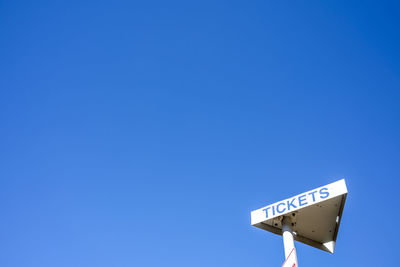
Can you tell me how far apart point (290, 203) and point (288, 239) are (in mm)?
921

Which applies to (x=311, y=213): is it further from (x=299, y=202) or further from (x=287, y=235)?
(x=287, y=235)

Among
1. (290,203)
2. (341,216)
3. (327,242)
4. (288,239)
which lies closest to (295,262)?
(288,239)

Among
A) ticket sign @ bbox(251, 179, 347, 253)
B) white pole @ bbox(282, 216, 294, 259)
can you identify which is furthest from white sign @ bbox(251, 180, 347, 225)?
white pole @ bbox(282, 216, 294, 259)

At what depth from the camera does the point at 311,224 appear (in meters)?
8.38

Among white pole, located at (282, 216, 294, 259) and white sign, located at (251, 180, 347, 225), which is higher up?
white sign, located at (251, 180, 347, 225)

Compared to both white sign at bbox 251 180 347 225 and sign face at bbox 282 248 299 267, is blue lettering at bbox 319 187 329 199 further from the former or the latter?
sign face at bbox 282 248 299 267

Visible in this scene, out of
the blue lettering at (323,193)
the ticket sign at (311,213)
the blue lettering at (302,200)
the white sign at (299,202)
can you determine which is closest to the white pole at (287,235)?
the ticket sign at (311,213)

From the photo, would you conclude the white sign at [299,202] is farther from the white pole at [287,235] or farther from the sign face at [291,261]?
the sign face at [291,261]

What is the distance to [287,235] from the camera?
771cm

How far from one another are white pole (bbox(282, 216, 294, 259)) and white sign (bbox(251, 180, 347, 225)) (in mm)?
342

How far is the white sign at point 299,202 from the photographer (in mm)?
7463

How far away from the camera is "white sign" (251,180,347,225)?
7463mm

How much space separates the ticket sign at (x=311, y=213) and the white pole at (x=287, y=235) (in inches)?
6.2

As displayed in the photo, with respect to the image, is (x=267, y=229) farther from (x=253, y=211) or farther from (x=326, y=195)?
(x=326, y=195)
